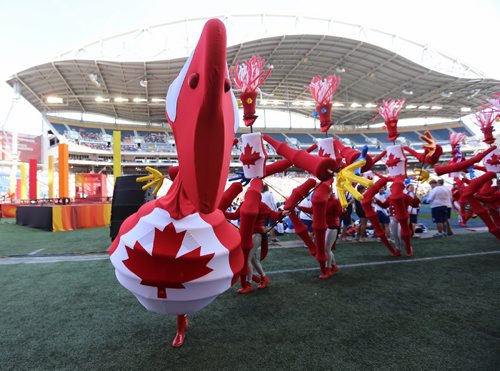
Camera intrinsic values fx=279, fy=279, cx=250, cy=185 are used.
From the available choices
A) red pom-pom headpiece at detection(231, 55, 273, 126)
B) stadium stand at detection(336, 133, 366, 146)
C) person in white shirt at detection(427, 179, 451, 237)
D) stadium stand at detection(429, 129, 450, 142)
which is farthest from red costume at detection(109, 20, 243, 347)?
stadium stand at detection(429, 129, 450, 142)

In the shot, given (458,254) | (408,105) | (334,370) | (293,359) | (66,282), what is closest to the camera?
(334,370)

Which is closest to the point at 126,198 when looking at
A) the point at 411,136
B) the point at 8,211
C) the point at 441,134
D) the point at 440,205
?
the point at 440,205

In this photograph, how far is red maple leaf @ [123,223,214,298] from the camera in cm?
127

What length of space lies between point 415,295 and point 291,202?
159 cm

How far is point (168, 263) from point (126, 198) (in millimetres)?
4732

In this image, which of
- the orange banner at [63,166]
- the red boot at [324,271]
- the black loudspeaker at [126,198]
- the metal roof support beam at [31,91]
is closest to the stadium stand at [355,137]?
the orange banner at [63,166]

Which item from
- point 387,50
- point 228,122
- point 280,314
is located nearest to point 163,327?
point 280,314

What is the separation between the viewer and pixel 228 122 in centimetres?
107

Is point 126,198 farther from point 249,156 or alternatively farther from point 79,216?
point 79,216

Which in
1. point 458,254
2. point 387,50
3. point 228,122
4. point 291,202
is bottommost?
point 458,254

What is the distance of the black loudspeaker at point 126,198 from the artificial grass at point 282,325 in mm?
1820

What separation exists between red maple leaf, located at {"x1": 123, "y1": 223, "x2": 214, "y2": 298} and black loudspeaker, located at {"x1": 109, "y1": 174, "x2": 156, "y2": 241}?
4.39m

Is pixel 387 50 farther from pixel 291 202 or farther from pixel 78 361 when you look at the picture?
pixel 78 361

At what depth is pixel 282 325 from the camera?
7.61 ft
